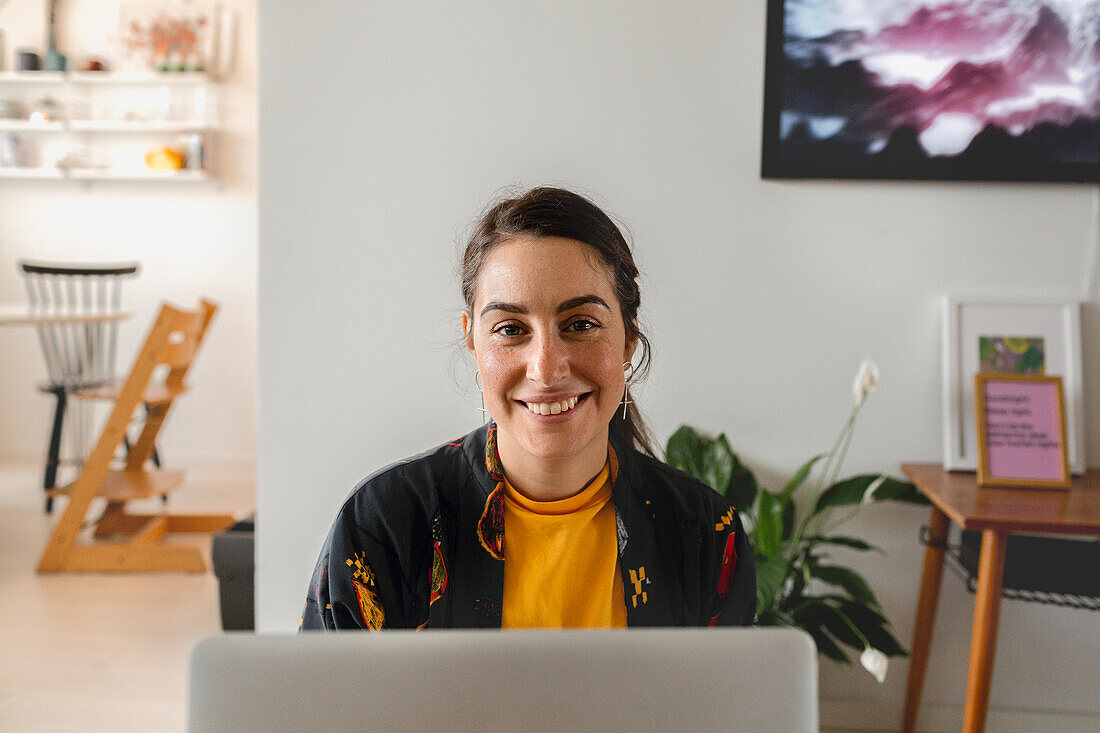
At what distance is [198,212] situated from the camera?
4.68 m

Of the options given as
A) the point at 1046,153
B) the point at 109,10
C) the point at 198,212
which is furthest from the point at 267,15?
the point at 109,10

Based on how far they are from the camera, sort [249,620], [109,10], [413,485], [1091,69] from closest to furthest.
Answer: [413,485] < [1091,69] < [249,620] < [109,10]

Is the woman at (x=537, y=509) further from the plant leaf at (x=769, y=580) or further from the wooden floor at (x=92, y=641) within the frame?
the wooden floor at (x=92, y=641)

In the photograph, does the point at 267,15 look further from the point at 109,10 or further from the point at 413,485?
the point at 109,10

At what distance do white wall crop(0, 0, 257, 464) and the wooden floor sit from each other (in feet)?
4.07

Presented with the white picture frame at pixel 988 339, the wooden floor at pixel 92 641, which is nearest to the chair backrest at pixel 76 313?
the wooden floor at pixel 92 641

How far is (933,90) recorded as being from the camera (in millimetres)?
1943

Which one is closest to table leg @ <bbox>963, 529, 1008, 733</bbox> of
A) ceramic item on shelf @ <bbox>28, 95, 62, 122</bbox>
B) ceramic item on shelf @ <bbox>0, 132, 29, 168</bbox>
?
ceramic item on shelf @ <bbox>28, 95, 62, 122</bbox>

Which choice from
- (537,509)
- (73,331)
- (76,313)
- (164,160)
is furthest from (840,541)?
(164,160)

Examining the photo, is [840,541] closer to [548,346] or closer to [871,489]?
[871,489]

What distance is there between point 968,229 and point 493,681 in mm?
1930

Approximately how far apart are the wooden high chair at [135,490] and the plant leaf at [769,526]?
7.44 ft

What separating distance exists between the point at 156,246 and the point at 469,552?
436 cm

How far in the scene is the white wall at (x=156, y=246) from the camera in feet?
15.2
